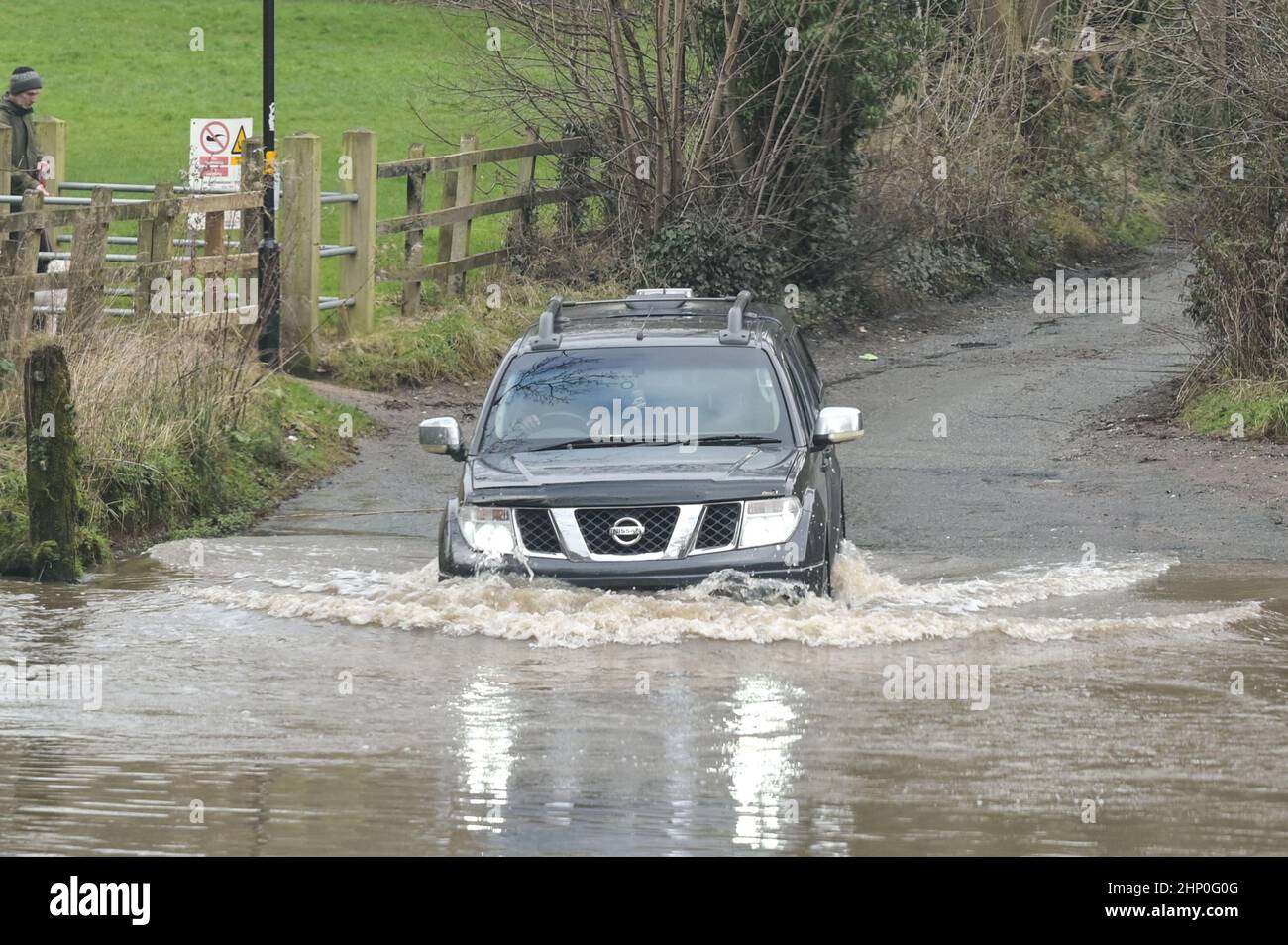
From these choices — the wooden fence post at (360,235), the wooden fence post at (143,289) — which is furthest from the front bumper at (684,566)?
the wooden fence post at (360,235)

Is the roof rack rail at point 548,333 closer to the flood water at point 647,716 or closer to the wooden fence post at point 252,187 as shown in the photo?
the flood water at point 647,716

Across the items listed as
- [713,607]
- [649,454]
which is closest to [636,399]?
[649,454]

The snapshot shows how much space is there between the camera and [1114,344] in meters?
23.6

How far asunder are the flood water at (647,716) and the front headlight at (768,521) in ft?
0.78

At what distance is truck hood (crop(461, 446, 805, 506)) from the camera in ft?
32.1

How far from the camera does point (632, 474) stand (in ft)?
32.4

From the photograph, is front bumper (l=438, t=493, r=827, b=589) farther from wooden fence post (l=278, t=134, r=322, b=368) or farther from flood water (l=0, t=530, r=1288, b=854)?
wooden fence post (l=278, t=134, r=322, b=368)

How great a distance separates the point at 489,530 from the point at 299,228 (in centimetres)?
875

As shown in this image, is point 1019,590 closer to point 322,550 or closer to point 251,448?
point 322,550

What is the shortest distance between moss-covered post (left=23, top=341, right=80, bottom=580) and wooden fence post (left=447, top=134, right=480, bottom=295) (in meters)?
10.0

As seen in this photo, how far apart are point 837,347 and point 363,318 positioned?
19.9ft

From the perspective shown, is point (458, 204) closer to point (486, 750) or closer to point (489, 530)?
point (489, 530)

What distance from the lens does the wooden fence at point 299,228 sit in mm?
14688
